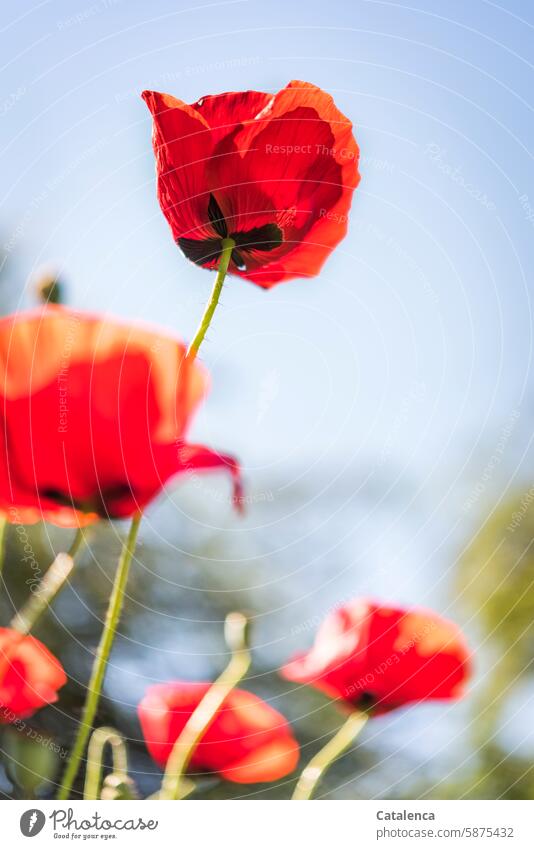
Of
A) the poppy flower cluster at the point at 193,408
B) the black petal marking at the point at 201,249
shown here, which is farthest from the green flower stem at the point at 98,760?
the black petal marking at the point at 201,249

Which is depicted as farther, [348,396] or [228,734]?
[348,396]

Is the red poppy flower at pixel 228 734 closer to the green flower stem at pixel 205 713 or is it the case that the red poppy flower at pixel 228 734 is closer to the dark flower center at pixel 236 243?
the green flower stem at pixel 205 713

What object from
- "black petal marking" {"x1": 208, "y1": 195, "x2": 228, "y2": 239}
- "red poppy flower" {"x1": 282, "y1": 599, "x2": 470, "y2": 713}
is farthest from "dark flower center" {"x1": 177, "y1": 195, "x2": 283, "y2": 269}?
"red poppy flower" {"x1": 282, "y1": 599, "x2": 470, "y2": 713}

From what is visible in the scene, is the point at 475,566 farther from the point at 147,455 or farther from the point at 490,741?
the point at 147,455

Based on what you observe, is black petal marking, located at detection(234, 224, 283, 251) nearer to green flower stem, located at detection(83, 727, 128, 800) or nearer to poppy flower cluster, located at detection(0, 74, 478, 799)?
poppy flower cluster, located at detection(0, 74, 478, 799)

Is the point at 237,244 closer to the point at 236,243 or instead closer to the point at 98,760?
the point at 236,243

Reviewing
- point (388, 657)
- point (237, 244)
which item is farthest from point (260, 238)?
point (388, 657)

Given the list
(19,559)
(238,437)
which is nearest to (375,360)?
(238,437)
